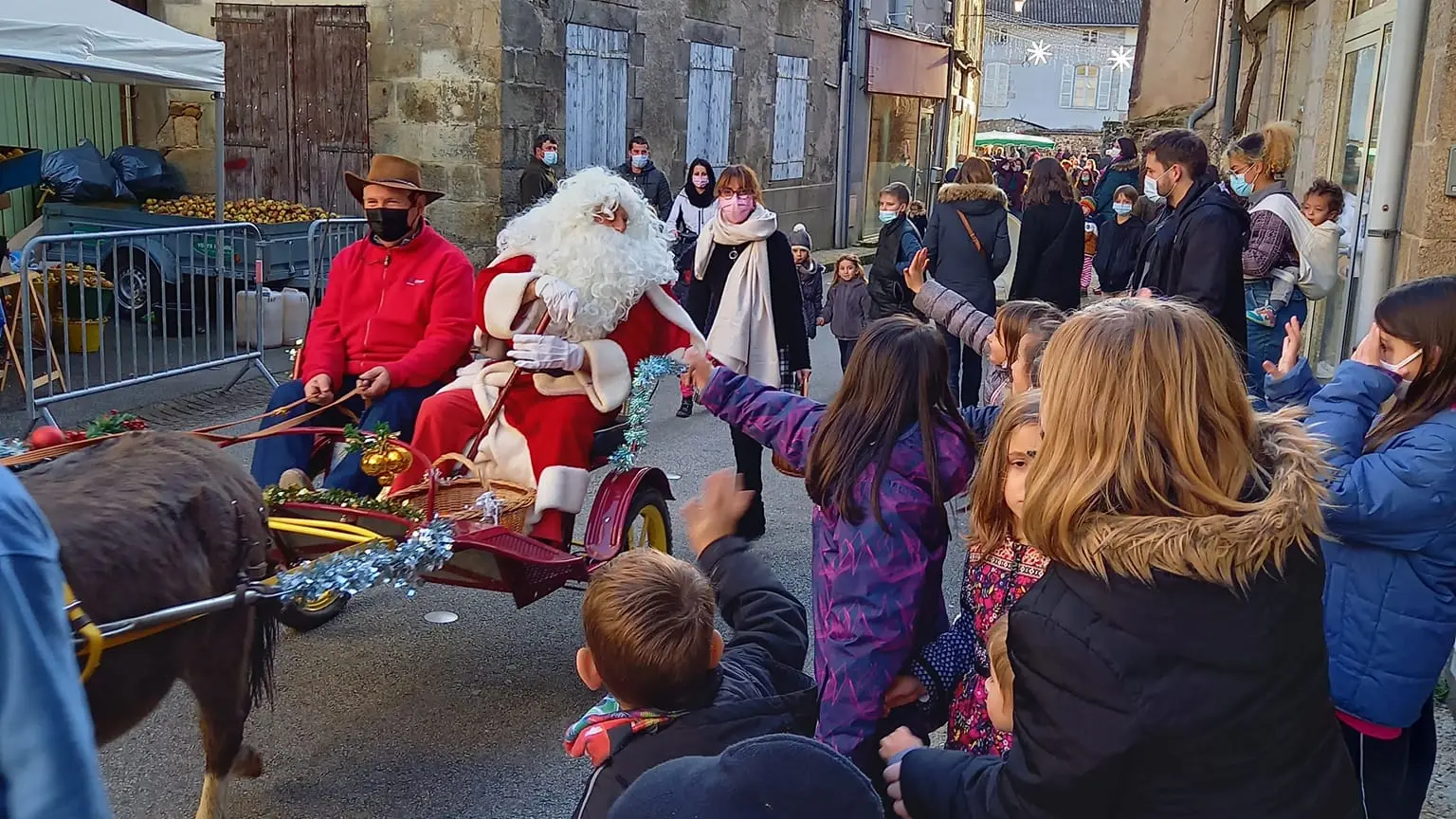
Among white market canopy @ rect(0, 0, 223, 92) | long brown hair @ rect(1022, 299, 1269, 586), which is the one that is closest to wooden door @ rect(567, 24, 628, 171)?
white market canopy @ rect(0, 0, 223, 92)

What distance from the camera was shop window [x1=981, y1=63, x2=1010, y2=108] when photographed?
5391 centimetres

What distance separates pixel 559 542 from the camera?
4.37 m

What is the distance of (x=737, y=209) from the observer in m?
6.45

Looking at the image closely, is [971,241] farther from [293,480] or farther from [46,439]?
[46,439]

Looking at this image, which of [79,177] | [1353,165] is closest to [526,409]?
[1353,165]

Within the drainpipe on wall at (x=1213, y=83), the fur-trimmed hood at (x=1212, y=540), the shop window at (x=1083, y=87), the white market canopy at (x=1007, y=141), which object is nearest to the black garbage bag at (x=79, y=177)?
the fur-trimmed hood at (x=1212, y=540)

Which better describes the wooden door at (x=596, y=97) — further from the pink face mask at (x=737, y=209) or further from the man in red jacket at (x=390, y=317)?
the man in red jacket at (x=390, y=317)

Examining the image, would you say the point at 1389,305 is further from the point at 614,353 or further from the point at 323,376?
the point at 323,376

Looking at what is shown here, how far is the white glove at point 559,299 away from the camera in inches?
181

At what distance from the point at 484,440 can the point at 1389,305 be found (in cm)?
297

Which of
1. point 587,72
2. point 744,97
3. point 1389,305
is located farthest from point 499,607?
point 744,97

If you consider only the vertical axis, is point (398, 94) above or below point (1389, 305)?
above

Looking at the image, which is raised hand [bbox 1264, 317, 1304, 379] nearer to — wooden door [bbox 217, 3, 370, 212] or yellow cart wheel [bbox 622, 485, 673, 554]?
yellow cart wheel [bbox 622, 485, 673, 554]

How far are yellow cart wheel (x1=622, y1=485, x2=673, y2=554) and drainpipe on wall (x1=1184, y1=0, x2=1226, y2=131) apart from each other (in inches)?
500
